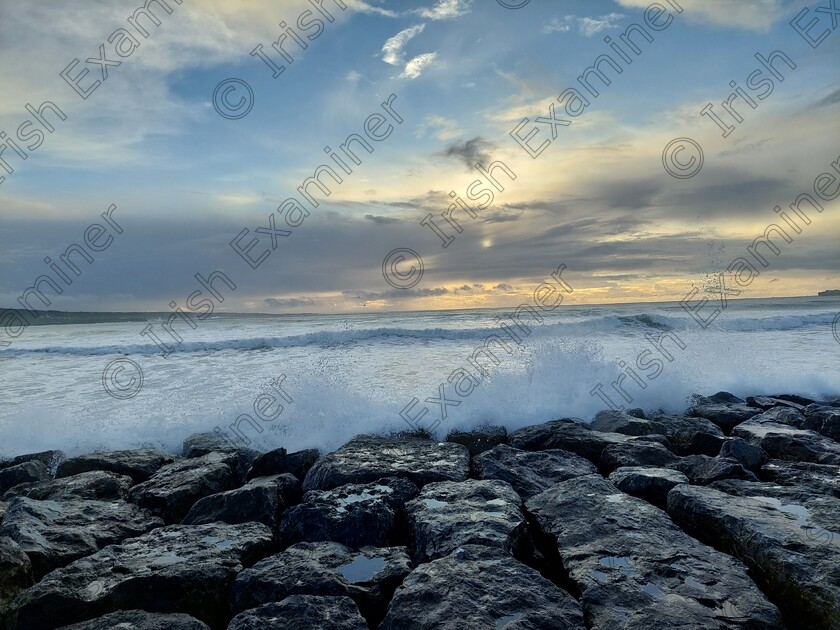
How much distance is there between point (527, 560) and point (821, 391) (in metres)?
8.88

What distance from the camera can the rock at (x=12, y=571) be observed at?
9.52 feet

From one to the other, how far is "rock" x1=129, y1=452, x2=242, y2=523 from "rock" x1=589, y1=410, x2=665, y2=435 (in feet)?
14.9

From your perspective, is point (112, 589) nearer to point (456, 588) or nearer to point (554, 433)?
point (456, 588)

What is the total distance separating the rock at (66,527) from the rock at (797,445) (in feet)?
19.1

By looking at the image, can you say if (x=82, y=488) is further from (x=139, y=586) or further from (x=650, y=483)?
(x=650, y=483)

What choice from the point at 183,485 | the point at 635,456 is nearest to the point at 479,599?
the point at 635,456

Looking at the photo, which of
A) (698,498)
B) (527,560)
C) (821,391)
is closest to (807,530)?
(698,498)

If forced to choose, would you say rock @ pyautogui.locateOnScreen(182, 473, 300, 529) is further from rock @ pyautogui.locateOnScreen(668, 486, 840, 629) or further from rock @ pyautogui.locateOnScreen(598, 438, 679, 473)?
rock @ pyautogui.locateOnScreen(598, 438, 679, 473)

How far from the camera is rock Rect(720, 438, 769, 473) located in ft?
15.7

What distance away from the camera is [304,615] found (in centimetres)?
248

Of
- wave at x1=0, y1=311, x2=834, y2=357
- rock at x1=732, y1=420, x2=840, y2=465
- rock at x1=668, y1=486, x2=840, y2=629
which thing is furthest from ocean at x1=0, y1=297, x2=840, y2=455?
wave at x1=0, y1=311, x2=834, y2=357

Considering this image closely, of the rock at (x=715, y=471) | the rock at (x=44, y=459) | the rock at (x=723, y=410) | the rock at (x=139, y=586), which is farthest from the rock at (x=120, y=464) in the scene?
the rock at (x=723, y=410)

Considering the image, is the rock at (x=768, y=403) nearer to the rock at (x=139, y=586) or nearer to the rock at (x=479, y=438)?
the rock at (x=479, y=438)

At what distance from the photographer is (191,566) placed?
9.93 feet
